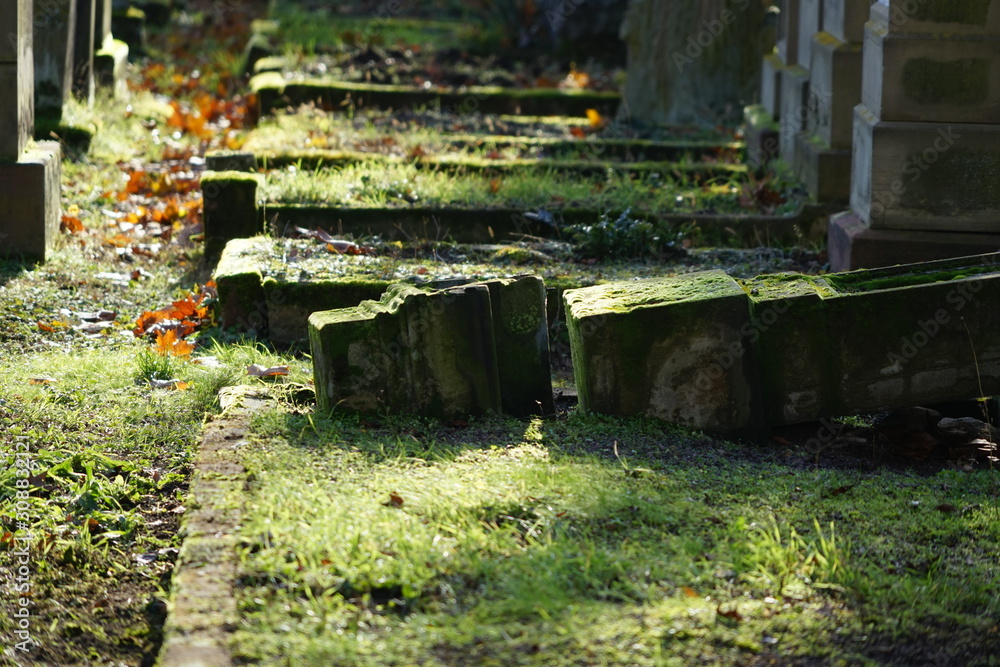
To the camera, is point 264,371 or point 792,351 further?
point 264,371

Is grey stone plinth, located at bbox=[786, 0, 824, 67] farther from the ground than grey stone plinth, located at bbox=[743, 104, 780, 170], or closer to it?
farther from the ground

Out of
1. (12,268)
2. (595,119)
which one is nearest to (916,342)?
(12,268)

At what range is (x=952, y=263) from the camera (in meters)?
4.50

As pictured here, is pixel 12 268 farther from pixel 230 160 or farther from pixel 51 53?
pixel 51 53

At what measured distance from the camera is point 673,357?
4148 millimetres

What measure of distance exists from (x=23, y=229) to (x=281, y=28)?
8435 millimetres

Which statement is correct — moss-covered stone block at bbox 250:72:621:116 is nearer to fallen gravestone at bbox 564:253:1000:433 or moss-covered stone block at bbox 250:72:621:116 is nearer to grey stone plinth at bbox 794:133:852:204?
grey stone plinth at bbox 794:133:852:204

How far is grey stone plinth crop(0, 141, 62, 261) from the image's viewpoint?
246 inches

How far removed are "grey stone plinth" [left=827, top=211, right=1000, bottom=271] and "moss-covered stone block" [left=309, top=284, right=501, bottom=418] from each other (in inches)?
96.5

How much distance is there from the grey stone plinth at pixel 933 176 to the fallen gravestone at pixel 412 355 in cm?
248

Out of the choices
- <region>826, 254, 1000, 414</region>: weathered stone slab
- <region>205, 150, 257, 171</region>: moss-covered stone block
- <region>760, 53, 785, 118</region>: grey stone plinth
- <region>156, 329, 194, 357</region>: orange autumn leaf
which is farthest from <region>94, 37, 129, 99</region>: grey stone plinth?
<region>826, 254, 1000, 414</region>: weathered stone slab

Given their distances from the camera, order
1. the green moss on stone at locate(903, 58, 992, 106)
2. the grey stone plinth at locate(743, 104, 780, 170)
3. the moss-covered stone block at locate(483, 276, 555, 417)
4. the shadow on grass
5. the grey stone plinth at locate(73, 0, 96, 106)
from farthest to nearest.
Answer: the grey stone plinth at locate(73, 0, 96, 106) → the grey stone plinth at locate(743, 104, 780, 170) → the shadow on grass → the green moss on stone at locate(903, 58, 992, 106) → the moss-covered stone block at locate(483, 276, 555, 417)

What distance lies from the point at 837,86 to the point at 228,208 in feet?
12.5

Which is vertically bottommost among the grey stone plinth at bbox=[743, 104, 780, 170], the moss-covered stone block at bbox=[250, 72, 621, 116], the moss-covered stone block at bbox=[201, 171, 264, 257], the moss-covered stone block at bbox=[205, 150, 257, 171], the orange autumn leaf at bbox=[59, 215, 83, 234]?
the orange autumn leaf at bbox=[59, 215, 83, 234]
